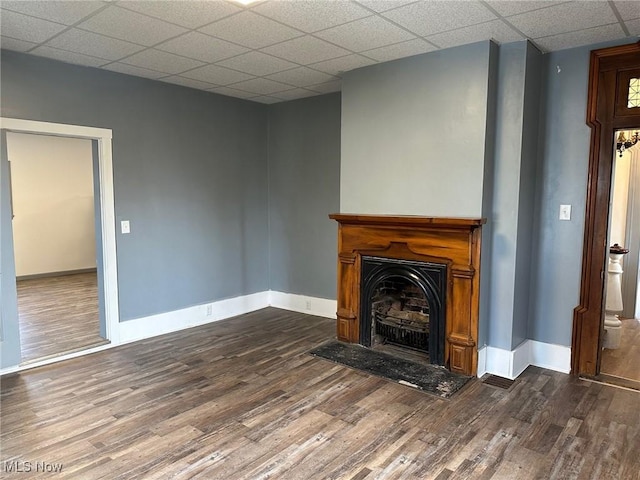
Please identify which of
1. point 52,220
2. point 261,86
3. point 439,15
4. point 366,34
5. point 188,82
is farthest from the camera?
point 52,220

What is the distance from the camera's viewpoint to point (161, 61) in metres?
3.62

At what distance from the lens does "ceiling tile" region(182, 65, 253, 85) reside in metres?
3.84

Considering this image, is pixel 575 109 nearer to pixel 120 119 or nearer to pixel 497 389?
pixel 497 389

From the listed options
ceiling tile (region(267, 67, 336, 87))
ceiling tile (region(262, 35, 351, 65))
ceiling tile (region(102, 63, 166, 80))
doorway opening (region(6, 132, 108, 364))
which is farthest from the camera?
doorway opening (region(6, 132, 108, 364))

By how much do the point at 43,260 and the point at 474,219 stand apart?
746 centimetres

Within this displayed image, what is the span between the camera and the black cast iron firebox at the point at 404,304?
348cm

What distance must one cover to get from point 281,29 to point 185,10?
24.6 inches

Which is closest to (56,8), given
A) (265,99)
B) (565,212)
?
(265,99)

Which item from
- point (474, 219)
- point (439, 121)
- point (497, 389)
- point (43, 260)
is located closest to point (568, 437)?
point (497, 389)

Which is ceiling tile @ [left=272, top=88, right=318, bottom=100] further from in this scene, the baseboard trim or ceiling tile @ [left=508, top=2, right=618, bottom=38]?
the baseboard trim

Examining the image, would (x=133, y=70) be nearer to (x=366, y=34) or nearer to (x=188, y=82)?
(x=188, y=82)

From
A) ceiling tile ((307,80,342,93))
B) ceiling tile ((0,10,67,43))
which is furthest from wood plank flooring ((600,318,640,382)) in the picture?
ceiling tile ((0,10,67,43))

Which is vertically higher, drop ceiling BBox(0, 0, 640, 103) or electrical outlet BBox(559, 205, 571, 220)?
drop ceiling BBox(0, 0, 640, 103)

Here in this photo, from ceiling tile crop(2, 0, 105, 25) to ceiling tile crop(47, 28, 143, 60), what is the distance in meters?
0.23
